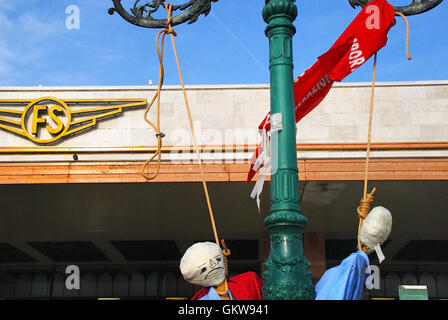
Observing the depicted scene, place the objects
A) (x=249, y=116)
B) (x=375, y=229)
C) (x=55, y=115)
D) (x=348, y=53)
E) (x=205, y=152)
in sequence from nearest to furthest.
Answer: (x=375, y=229)
(x=348, y=53)
(x=205, y=152)
(x=249, y=116)
(x=55, y=115)

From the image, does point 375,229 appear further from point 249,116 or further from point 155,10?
point 249,116

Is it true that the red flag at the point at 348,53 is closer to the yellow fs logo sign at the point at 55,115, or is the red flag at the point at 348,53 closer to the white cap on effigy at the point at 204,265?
the white cap on effigy at the point at 204,265

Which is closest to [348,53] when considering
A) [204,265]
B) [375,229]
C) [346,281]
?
[375,229]

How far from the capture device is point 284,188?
4.48 m

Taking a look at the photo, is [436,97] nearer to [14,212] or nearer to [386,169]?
[386,169]

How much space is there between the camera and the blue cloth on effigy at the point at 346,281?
4.76 metres

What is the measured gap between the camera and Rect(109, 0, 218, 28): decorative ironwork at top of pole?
555 cm

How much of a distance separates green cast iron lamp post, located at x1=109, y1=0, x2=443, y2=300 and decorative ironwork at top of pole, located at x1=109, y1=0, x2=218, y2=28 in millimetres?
766

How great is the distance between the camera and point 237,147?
41.2 ft

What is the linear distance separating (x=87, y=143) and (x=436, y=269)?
1430 centimetres

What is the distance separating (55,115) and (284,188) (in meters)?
9.65

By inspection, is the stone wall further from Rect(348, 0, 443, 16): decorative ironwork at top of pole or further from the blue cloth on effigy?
the blue cloth on effigy
